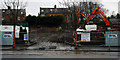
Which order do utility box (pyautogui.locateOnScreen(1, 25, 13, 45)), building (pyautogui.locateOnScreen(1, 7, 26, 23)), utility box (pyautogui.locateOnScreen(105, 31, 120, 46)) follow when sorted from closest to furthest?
1. building (pyautogui.locateOnScreen(1, 7, 26, 23))
2. utility box (pyautogui.locateOnScreen(105, 31, 120, 46))
3. utility box (pyautogui.locateOnScreen(1, 25, 13, 45))

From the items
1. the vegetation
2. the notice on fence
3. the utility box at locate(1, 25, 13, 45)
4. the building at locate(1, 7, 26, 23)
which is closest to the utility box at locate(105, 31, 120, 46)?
the notice on fence

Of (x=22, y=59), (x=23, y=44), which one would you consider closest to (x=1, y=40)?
(x=23, y=44)

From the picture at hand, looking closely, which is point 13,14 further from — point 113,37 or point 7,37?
point 113,37

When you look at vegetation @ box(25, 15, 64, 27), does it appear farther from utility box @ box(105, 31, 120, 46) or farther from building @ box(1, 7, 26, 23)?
utility box @ box(105, 31, 120, 46)

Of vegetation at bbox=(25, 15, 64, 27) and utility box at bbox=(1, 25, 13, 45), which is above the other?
vegetation at bbox=(25, 15, 64, 27)

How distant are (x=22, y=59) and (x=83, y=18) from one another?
13600 millimetres

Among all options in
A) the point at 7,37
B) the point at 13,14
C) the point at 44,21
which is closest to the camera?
the point at 13,14

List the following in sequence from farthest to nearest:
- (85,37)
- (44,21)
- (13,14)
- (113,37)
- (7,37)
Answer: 1. (44,21)
2. (7,37)
3. (85,37)
4. (113,37)
5. (13,14)

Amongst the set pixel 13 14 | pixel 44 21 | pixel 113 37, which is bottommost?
pixel 113 37

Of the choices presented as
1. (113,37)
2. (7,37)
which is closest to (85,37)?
(113,37)

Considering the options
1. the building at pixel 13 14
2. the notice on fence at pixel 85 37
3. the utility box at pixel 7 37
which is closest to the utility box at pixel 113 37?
the notice on fence at pixel 85 37

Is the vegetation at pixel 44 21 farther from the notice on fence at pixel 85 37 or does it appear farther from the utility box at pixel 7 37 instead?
the notice on fence at pixel 85 37

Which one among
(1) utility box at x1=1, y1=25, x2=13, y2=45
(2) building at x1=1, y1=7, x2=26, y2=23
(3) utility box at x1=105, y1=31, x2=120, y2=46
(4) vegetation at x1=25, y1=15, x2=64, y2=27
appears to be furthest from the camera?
(4) vegetation at x1=25, y1=15, x2=64, y2=27

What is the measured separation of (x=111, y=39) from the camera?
60.4 feet
